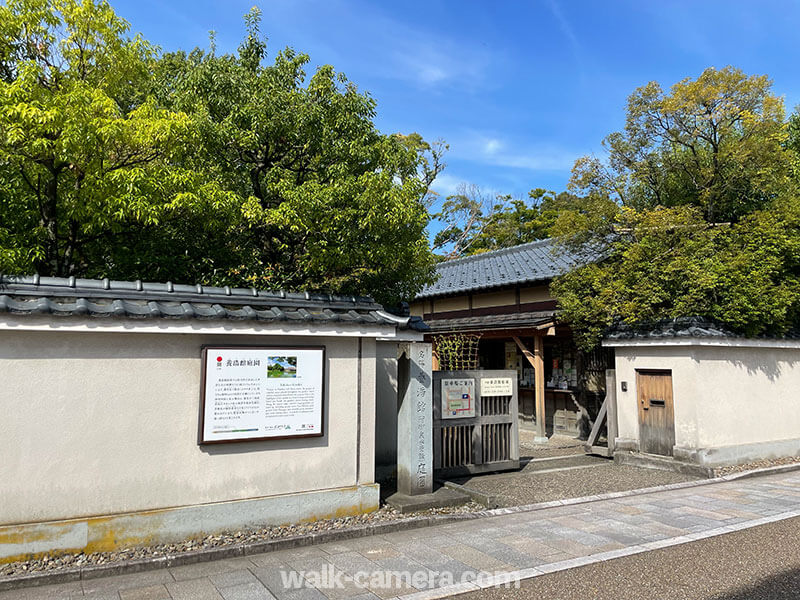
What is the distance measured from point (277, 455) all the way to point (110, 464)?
1.71 metres

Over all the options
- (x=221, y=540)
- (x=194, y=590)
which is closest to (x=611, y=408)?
(x=221, y=540)

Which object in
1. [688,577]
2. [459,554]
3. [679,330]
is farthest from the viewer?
[679,330]

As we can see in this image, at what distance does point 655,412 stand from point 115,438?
31.5 ft

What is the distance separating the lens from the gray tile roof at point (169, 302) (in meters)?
4.96

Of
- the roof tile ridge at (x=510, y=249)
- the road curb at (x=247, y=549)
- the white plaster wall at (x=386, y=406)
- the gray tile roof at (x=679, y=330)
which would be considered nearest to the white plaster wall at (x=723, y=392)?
the gray tile roof at (x=679, y=330)

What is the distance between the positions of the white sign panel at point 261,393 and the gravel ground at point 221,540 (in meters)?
1.03

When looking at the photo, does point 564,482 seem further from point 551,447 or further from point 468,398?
point 551,447

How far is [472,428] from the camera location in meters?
9.15

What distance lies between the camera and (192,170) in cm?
712

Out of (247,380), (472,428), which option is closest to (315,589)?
(247,380)

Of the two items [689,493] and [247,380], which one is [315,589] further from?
[689,493]

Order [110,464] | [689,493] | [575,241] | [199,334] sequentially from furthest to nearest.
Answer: [575,241] → [689,493] → [199,334] → [110,464]

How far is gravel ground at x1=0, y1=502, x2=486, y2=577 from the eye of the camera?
471cm

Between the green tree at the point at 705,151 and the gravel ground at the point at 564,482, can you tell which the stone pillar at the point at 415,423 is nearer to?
the gravel ground at the point at 564,482
